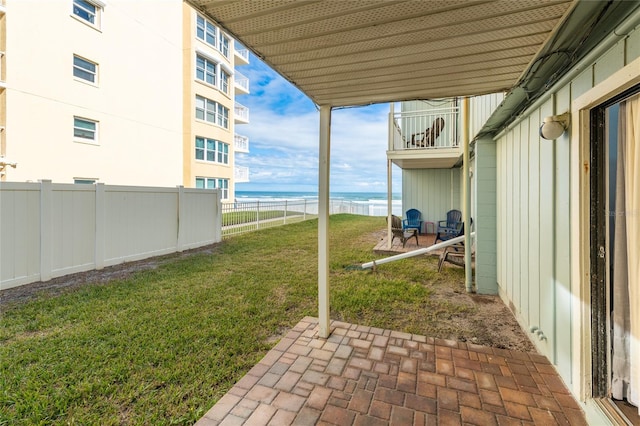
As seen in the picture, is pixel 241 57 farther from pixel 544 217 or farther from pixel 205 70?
pixel 544 217

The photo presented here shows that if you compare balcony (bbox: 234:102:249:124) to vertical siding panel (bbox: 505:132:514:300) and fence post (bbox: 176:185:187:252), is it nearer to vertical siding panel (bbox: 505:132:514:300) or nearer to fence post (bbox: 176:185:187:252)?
fence post (bbox: 176:185:187:252)

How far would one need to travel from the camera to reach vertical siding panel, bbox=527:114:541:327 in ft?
9.30

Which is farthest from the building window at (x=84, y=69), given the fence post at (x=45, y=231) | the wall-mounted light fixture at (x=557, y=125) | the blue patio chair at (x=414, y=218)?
the wall-mounted light fixture at (x=557, y=125)

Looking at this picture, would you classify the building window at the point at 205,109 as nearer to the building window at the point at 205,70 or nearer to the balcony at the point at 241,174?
the building window at the point at 205,70

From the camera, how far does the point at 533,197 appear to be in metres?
2.96

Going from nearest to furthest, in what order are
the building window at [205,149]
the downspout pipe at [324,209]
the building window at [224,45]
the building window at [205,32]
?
the downspout pipe at [324,209] < the building window at [205,32] < the building window at [205,149] < the building window at [224,45]

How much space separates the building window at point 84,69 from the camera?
447 inches

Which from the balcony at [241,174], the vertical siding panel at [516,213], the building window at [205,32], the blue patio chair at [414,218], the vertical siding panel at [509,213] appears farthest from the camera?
the balcony at [241,174]

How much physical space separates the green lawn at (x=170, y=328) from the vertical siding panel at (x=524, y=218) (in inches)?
35.0

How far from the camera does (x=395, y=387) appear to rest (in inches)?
91.2

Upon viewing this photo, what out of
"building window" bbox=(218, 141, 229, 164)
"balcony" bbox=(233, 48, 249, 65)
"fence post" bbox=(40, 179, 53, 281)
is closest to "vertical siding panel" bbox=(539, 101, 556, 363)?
"fence post" bbox=(40, 179, 53, 281)

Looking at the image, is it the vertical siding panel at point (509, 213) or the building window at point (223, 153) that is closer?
the vertical siding panel at point (509, 213)

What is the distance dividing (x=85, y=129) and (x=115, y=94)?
2088 millimetres

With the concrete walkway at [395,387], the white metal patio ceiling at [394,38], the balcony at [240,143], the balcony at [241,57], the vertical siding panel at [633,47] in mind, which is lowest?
the concrete walkway at [395,387]
